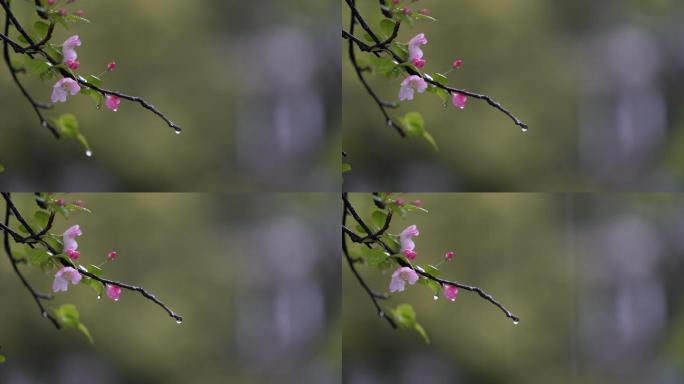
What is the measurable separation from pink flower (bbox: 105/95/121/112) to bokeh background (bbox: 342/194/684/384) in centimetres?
51

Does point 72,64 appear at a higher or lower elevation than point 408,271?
higher

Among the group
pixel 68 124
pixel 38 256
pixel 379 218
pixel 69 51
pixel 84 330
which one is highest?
pixel 69 51

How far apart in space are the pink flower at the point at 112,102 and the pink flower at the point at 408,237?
607mm

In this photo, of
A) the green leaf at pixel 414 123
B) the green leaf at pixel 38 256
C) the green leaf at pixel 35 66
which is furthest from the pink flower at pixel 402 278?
the green leaf at pixel 35 66

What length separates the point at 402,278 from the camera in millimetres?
2082

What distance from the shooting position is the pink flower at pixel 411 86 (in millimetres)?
2070

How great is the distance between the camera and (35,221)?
2037 mm

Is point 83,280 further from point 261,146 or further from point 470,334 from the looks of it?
point 470,334

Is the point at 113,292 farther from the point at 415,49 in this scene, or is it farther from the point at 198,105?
the point at 415,49

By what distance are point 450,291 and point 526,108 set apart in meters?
0.39

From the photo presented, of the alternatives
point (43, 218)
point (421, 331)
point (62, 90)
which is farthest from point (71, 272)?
point (421, 331)

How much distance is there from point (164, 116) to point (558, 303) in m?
0.86

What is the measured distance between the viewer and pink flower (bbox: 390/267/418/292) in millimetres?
2074

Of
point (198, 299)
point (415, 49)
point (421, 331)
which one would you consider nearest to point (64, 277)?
point (198, 299)
